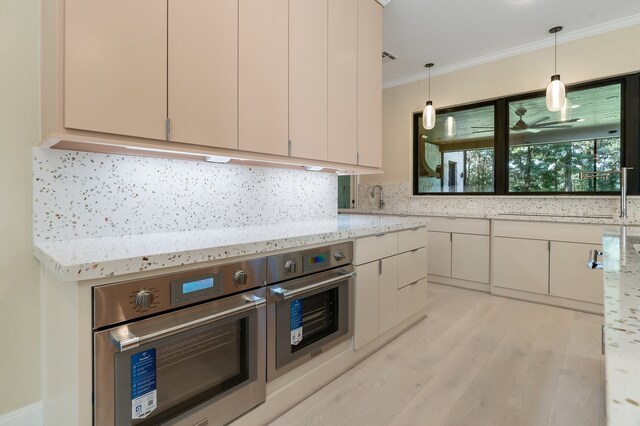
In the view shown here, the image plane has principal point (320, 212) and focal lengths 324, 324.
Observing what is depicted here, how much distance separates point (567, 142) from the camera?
360 cm

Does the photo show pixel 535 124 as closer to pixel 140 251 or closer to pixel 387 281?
pixel 387 281

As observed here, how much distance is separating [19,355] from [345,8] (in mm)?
2886

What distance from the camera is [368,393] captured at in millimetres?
1837

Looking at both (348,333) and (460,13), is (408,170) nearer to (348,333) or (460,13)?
(460,13)

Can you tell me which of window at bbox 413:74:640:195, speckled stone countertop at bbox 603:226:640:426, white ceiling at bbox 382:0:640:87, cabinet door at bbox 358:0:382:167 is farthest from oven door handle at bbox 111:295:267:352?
window at bbox 413:74:640:195

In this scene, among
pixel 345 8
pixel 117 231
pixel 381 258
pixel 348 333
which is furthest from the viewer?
pixel 345 8

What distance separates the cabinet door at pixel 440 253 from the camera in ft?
13.0

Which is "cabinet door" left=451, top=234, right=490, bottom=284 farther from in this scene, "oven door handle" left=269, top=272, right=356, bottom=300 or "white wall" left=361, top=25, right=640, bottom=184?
"oven door handle" left=269, top=272, right=356, bottom=300

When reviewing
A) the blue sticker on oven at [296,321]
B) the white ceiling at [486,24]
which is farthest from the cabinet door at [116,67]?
the white ceiling at [486,24]

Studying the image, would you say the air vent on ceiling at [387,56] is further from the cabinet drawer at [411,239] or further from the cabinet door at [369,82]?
the cabinet drawer at [411,239]

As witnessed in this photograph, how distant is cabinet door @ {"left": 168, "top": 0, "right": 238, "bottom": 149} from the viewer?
4.94 feet

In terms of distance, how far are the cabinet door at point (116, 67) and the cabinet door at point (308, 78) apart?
835 mm

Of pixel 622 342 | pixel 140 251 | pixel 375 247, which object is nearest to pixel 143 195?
pixel 140 251

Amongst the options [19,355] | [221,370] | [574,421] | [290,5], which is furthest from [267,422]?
[290,5]
